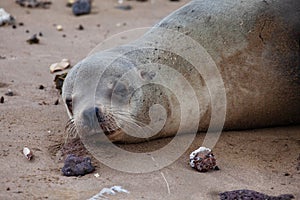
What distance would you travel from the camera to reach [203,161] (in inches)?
136

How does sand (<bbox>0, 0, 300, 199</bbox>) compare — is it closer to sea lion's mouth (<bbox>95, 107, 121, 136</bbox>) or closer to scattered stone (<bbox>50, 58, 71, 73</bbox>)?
scattered stone (<bbox>50, 58, 71, 73</bbox>)

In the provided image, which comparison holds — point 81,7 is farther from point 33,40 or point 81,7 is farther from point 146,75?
point 146,75

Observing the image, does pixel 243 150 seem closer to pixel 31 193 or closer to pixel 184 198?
pixel 184 198

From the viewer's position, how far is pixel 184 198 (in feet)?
10.3

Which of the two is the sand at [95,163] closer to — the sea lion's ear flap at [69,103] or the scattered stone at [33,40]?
the sea lion's ear flap at [69,103]

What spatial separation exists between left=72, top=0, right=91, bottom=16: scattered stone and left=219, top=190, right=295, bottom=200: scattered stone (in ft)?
13.6

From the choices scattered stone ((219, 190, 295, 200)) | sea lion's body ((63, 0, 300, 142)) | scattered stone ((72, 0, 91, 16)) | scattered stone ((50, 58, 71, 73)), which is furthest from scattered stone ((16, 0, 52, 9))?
scattered stone ((219, 190, 295, 200))

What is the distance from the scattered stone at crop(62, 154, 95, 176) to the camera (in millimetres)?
3357

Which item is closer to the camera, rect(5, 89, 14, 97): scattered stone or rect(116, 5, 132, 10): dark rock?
rect(5, 89, 14, 97): scattered stone

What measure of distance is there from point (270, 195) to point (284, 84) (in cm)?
98

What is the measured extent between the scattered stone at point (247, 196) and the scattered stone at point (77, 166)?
0.68 m

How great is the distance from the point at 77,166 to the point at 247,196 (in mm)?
854

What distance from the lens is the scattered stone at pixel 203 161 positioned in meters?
3.46

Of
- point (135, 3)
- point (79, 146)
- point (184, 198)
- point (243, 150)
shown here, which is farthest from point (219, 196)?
point (135, 3)
